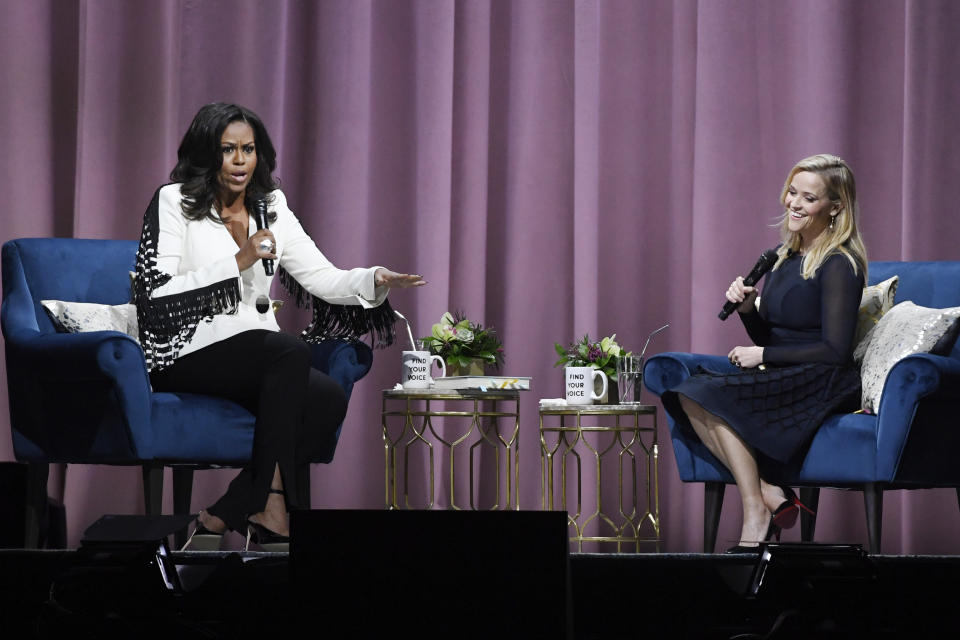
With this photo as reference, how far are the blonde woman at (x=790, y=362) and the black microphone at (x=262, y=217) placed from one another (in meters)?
1.09

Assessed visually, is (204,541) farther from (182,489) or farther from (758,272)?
(758,272)

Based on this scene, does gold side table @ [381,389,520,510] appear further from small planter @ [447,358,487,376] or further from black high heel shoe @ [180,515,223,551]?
black high heel shoe @ [180,515,223,551]

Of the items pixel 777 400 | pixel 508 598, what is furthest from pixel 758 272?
pixel 508 598

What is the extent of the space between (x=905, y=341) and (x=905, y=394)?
22 centimetres

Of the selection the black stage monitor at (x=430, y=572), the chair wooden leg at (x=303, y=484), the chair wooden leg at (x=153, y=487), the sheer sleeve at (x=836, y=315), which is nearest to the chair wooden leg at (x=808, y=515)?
the sheer sleeve at (x=836, y=315)

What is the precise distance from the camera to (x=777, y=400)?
2758mm

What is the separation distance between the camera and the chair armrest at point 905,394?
2.56m

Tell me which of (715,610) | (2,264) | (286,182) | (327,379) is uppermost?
(286,182)

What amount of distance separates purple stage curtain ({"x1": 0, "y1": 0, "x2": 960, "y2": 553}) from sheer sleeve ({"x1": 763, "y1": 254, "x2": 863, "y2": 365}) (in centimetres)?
86

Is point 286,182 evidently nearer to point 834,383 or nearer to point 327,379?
point 327,379

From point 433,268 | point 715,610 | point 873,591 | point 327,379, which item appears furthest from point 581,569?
point 433,268

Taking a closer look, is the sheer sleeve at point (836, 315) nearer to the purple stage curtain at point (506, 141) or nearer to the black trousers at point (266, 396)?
the purple stage curtain at point (506, 141)

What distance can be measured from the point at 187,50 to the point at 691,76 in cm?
179

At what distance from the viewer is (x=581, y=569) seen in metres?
1.34
